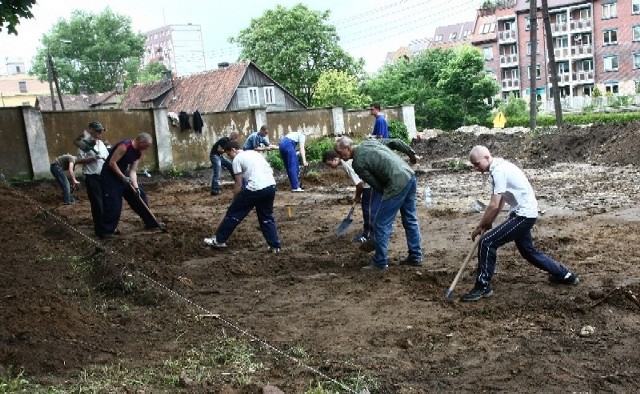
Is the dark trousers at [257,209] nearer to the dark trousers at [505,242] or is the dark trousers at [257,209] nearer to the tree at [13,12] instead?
the dark trousers at [505,242]

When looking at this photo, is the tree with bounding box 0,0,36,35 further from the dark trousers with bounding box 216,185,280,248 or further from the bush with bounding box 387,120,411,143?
the bush with bounding box 387,120,411,143

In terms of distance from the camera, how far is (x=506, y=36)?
6334 cm

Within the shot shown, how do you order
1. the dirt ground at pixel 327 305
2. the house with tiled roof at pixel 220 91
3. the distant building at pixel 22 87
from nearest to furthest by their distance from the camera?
the dirt ground at pixel 327 305 → the house with tiled roof at pixel 220 91 → the distant building at pixel 22 87

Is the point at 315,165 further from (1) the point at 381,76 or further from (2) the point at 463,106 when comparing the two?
(1) the point at 381,76

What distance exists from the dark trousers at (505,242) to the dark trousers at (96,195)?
6.14m

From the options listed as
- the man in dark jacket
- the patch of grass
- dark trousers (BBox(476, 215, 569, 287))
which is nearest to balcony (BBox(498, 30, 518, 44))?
the man in dark jacket

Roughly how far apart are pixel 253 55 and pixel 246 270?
1847 inches

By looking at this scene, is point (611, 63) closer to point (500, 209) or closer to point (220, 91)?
point (220, 91)

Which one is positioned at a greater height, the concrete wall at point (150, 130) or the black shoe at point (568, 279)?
the concrete wall at point (150, 130)

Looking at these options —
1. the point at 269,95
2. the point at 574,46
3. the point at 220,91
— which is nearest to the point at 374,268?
the point at 220,91

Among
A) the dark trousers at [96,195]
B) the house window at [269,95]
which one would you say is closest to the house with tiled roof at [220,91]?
the house window at [269,95]

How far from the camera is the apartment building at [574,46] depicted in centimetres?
5425

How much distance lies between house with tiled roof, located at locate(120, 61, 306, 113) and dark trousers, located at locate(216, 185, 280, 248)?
1272 inches

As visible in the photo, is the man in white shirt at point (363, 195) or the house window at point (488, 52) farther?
the house window at point (488, 52)
